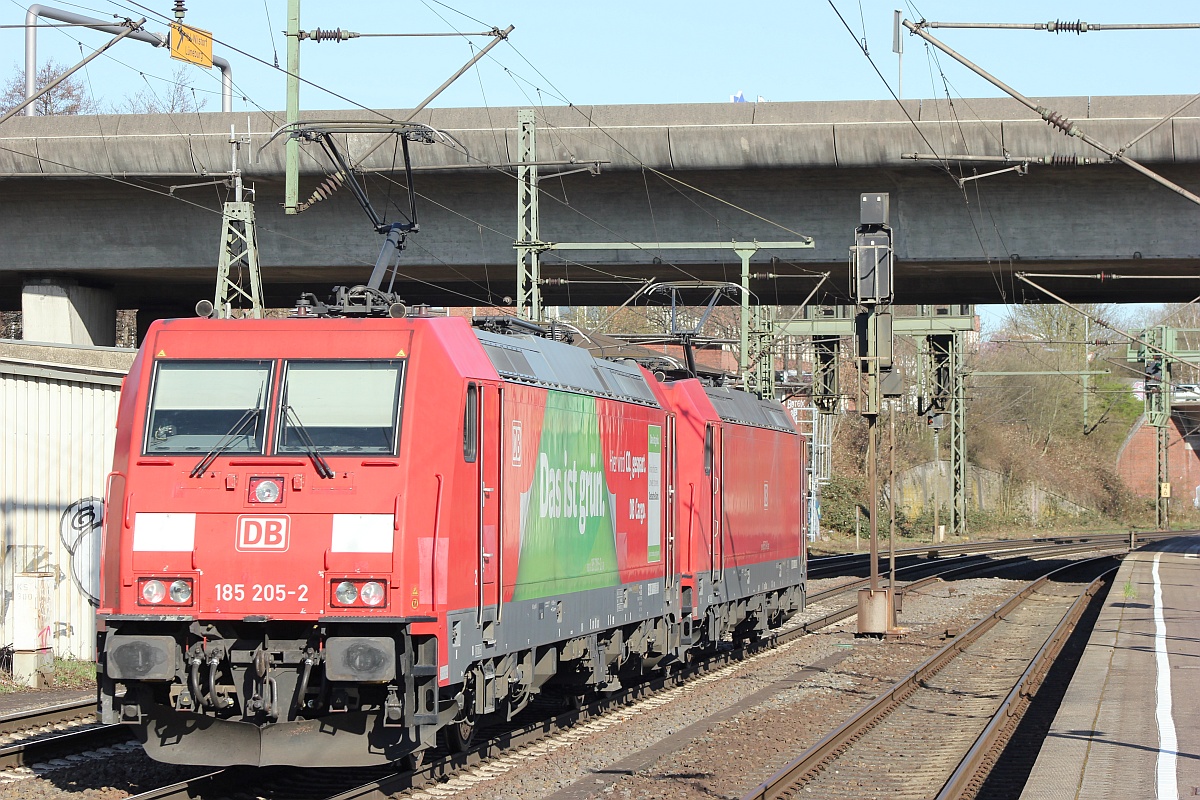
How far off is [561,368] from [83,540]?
7788 mm

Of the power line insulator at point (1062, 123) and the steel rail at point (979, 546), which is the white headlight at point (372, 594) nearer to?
the power line insulator at point (1062, 123)

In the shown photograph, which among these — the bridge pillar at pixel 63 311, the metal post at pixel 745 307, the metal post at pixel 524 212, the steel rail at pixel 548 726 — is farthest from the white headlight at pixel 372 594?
the bridge pillar at pixel 63 311

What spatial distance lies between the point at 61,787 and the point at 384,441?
3.80m

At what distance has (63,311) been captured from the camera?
28844 millimetres

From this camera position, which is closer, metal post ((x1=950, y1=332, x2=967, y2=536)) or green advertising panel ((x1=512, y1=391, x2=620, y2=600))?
green advertising panel ((x1=512, y1=391, x2=620, y2=600))

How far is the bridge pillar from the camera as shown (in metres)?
28.6

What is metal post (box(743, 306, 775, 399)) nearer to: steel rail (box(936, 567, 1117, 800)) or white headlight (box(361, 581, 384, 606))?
steel rail (box(936, 567, 1117, 800))

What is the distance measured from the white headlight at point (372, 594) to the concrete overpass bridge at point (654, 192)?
16293mm

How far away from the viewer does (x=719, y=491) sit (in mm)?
18781

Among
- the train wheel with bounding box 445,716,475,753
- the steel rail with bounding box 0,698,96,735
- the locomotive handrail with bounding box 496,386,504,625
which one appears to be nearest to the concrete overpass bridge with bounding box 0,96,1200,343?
the steel rail with bounding box 0,698,96,735

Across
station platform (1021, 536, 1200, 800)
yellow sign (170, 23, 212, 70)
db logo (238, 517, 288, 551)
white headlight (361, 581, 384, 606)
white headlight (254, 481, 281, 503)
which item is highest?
yellow sign (170, 23, 212, 70)

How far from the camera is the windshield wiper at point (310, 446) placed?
33.4 ft

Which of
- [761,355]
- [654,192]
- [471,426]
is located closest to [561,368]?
[471,426]

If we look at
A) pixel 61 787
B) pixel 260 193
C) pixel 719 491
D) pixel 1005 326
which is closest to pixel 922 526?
pixel 1005 326
